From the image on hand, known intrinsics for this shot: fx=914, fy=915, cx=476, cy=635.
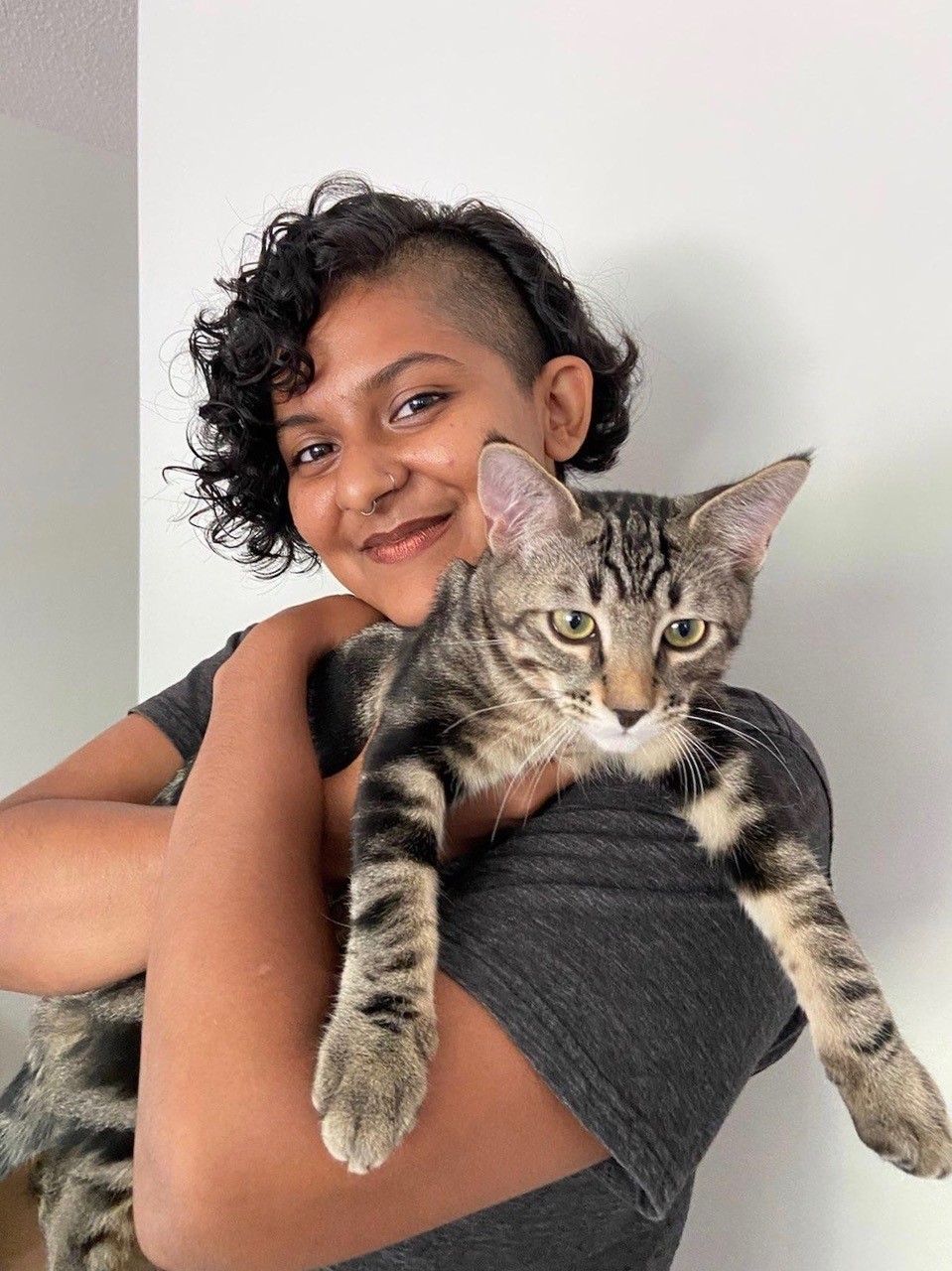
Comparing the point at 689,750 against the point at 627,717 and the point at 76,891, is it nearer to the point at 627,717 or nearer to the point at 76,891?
the point at 627,717

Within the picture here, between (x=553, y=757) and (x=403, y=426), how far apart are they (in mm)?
473

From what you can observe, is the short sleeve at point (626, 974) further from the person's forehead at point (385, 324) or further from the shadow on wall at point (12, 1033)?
the shadow on wall at point (12, 1033)

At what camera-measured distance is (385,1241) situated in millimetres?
717

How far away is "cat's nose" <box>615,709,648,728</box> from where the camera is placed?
0.96 meters

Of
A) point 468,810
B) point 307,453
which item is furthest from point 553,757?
point 307,453

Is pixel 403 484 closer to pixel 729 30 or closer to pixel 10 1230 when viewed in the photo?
pixel 729 30

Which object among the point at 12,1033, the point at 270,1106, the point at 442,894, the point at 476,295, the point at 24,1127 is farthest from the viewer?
the point at 12,1033

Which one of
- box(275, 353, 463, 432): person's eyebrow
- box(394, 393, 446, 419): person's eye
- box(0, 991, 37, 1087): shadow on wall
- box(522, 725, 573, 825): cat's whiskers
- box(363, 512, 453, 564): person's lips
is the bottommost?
box(0, 991, 37, 1087): shadow on wall

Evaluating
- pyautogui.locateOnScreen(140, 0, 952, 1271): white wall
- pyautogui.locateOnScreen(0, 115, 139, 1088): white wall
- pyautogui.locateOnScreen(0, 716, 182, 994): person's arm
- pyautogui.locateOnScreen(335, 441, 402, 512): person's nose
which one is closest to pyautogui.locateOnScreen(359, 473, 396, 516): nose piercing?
pyautogui.locateOnScreen(335, 441, 402, 512): person's nose

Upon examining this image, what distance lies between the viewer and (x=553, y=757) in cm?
104

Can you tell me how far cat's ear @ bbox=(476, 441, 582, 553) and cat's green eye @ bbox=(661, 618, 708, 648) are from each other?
170 millimetres

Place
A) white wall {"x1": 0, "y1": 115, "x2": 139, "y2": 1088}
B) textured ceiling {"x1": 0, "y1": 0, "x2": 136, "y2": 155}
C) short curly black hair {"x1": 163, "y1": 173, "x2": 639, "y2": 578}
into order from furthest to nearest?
1. white wall {"x1": 0, "y1": 115, "x2": 139, "y2": 1088}
2. textured ceiling {"x1": 0, "y1": 0, "x2": 136, "y2": 155}
3. short curly black hair {"x1": 163, "y1": 173, "x2": 639, "y2": 578}

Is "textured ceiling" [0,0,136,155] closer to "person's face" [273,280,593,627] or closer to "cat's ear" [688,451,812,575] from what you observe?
"person's face" [273,280,593,627]

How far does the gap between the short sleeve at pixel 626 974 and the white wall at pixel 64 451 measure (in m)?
2.86
